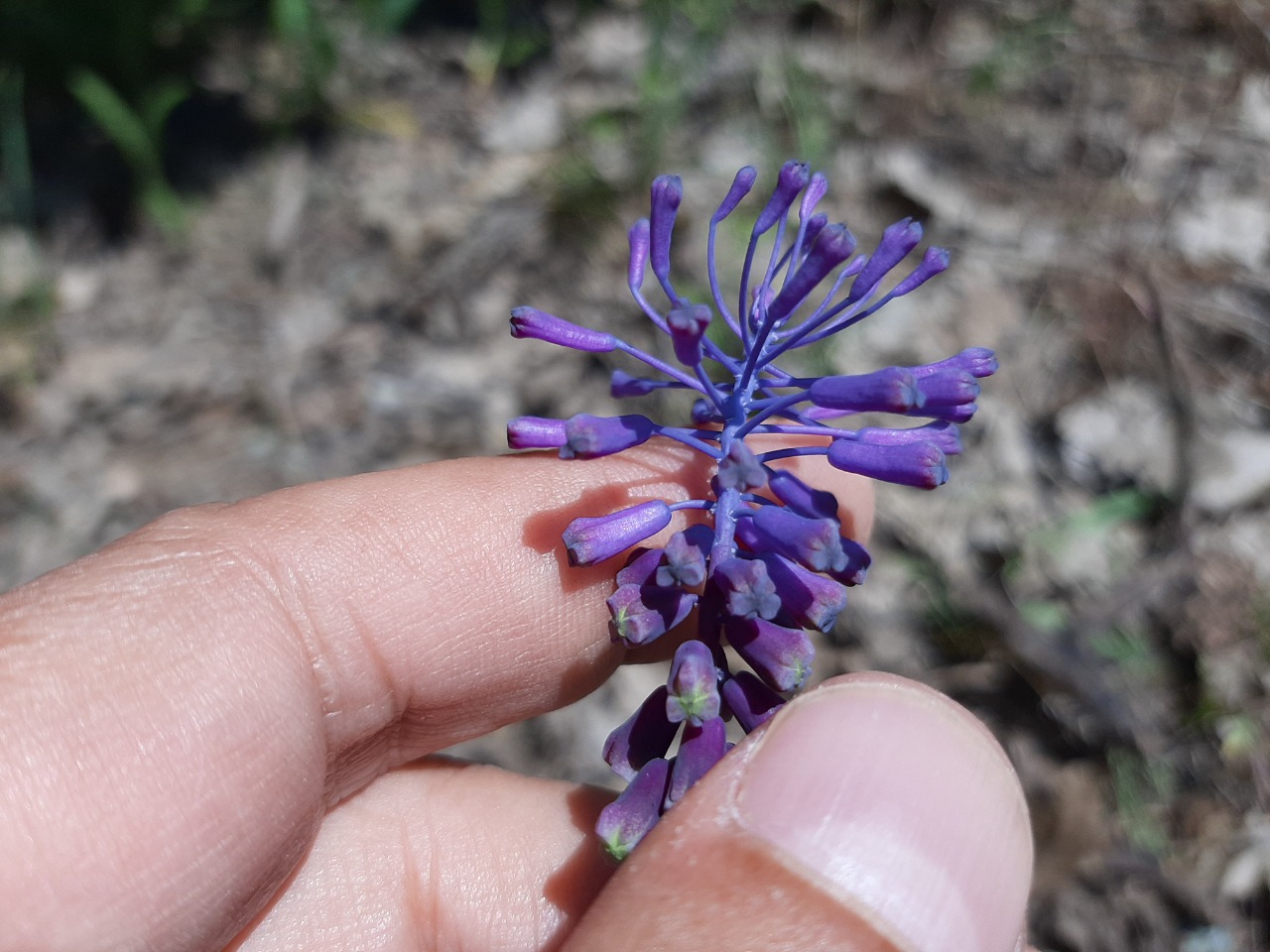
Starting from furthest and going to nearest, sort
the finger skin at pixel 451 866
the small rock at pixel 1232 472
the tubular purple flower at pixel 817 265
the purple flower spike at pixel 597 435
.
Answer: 1. the small rock at pixel 1232 472
2. the finger skin at pixel 451 866
3. the purple flower spike at pixel 597 435
4. the tubular purple flower at pixel 817 265

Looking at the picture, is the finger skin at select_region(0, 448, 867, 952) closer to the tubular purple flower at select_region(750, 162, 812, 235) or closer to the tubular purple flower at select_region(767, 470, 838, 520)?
the tubular purple flower at select_region(767, 470, 838, 520)

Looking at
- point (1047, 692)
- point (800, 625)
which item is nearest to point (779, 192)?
point (800, 625)

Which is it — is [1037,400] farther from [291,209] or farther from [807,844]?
[291,209]

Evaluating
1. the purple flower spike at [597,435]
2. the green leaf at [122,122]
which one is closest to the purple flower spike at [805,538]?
the purple flower spike at [597,435]

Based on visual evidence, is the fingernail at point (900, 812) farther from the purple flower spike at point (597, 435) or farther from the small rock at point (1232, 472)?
the small rock at point (1232, 472)

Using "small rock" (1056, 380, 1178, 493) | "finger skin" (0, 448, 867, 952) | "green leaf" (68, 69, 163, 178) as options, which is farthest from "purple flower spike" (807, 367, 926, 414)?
"green leaf" (68, 69, 163, 178)

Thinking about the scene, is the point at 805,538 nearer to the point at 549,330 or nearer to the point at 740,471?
the point at 740,471

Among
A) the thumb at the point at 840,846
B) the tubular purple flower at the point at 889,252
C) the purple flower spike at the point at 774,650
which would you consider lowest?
the thumb at the point at 840,846

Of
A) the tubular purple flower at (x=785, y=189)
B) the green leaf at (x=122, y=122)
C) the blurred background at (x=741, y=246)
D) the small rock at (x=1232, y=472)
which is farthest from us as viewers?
the green leaf at (x=122, y=122)
